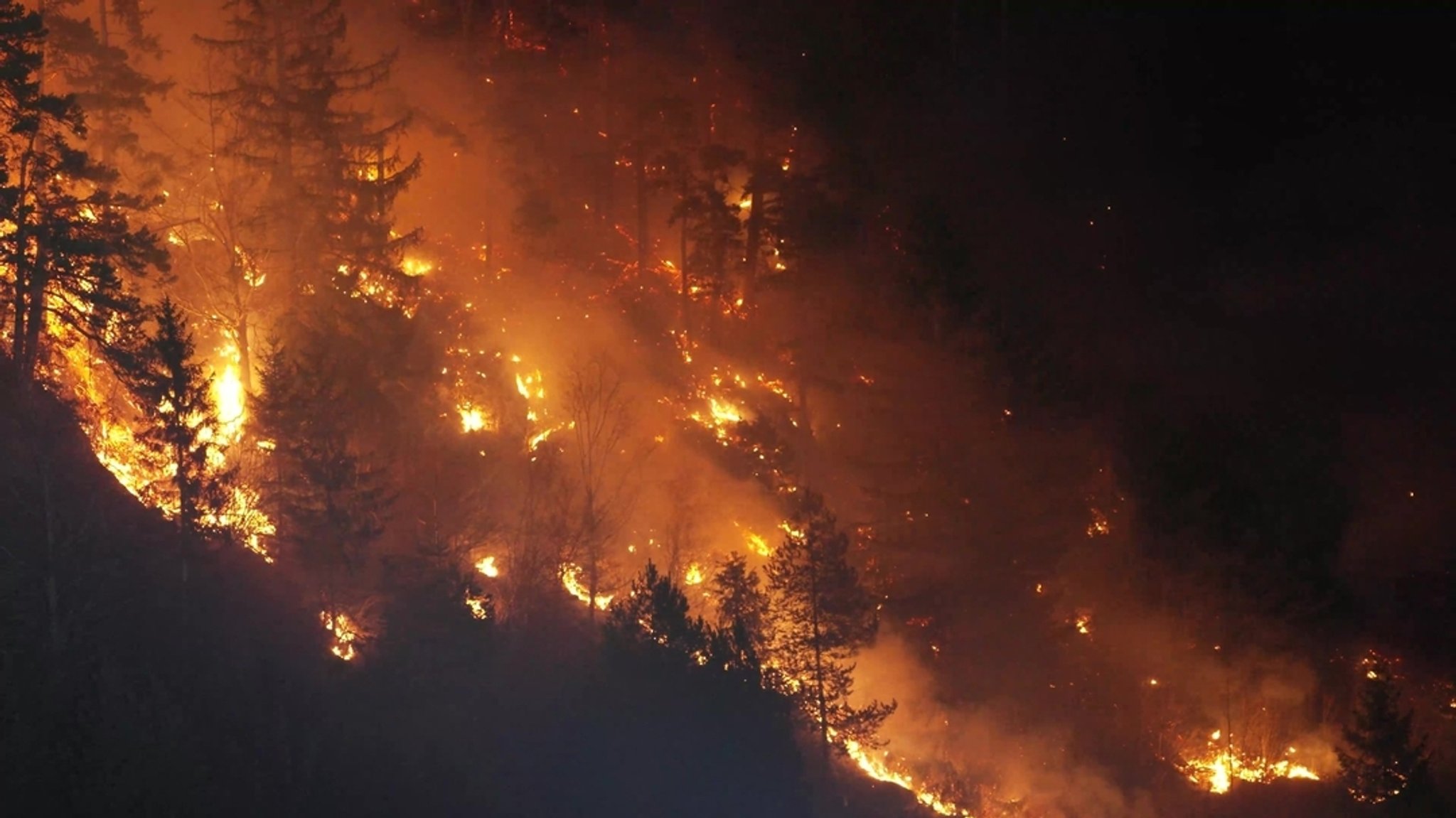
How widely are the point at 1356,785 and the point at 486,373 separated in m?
29.5

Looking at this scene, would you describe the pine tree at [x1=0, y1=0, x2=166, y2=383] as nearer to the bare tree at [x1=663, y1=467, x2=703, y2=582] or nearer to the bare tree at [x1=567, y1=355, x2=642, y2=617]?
the bare tree at [x1=567, y1=355, x2=642, y2=617]

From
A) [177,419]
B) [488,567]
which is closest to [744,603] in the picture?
[488,567]

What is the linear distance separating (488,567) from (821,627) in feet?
35.2

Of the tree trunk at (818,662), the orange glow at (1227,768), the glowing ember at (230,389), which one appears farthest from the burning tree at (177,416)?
the orange glow at (1227,768)

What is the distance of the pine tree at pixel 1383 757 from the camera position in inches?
1196

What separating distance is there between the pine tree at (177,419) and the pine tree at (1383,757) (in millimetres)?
30942

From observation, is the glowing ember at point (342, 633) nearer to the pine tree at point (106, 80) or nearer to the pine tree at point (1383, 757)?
the pine tree at point (106, 80)

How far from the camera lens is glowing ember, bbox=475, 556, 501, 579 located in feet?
110

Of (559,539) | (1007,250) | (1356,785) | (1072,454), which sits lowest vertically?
(1356,785)

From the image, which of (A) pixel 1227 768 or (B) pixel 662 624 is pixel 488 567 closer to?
(B) pixel 662 624

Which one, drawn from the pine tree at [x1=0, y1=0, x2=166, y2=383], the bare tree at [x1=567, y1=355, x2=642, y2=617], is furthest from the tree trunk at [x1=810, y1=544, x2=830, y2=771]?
the pine tree at [x1=0, y1=0, x2=166, y2=383]

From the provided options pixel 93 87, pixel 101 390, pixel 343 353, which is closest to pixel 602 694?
pixel 343 353

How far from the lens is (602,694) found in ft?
86.0

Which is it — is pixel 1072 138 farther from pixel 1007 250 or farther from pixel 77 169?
pixel 77 169
